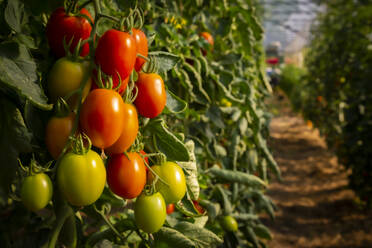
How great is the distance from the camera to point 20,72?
53cm

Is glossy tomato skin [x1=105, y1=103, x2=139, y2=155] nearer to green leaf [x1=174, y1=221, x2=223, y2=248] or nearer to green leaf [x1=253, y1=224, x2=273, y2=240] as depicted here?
green leaf [x1=174, y1=221, x2=223, y2=248]

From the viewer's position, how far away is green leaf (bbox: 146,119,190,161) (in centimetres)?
69

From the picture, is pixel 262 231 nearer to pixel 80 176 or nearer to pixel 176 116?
pixel 176 116

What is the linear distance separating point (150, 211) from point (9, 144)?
10.5 inches

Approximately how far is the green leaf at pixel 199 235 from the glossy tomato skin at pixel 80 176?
0.34 metres

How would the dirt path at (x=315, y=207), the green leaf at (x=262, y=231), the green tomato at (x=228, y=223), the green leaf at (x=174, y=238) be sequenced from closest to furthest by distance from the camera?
1. the green leaf at (x=174, y=238)
2. the green tomato at (x=228, y=223)
3. the green leaf at (x=262, y=231)
4. the dirt path at (x=315, y=207)

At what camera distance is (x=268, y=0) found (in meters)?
11.0

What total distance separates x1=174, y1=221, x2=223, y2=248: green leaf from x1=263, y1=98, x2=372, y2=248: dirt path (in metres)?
2.34

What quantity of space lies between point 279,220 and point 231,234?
2105mm

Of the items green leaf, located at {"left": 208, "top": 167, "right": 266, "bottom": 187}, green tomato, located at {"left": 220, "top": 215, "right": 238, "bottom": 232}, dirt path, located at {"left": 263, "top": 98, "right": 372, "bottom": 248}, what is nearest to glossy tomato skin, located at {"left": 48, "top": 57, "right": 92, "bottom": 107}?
green leaf, located at {"left": 208, "top": 167, "right": 266, "bottom": 187}

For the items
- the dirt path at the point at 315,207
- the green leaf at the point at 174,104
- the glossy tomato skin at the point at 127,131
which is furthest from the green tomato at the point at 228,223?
the dirt path at the point at 315,207

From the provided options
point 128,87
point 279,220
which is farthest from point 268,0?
point 128,87

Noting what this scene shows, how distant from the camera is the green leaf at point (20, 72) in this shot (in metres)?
0.50

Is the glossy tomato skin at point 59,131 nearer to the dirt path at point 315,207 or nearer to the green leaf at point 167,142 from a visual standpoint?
the green leaf at point 167,142
